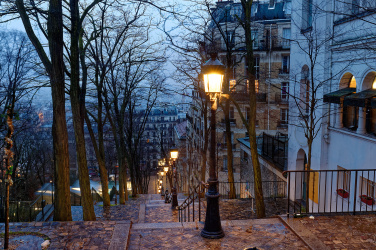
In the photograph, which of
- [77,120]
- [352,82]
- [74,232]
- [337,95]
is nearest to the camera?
[74,232]

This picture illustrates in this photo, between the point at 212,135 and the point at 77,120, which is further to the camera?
the point at 77,120

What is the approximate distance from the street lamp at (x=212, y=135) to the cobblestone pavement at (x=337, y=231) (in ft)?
5.89

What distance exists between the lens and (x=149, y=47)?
22.1 meters

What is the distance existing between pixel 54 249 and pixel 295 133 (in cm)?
1278

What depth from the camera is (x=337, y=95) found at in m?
11.9

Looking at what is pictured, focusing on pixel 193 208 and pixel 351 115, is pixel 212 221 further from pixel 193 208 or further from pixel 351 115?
pixel 351 115

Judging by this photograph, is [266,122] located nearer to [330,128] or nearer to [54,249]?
[330,128]

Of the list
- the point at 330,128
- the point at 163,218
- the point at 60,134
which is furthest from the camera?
the point at 163,218

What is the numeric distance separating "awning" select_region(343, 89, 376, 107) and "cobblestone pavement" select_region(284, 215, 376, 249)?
3805 millimetres

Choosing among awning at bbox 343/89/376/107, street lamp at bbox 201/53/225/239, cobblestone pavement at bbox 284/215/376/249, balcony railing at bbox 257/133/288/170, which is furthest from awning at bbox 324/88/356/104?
street lamp at bbox 201/53/225/239

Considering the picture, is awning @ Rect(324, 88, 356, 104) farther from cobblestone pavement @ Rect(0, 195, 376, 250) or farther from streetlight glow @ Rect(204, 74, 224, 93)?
streetlight glow @ Rect(204, 74, 224, 93)

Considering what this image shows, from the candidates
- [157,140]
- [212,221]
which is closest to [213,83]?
[212,221]

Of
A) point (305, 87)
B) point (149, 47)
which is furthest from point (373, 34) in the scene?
point (149, 47)

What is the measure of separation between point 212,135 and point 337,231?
338 centimetres
